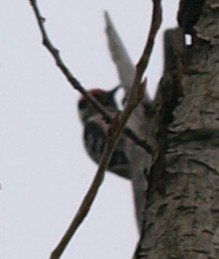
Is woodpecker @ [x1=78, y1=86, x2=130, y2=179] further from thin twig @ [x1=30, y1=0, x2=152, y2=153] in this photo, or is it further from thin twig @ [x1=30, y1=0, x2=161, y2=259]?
thin twig @ [x1=30, y1=0, x2=161, y2=259]

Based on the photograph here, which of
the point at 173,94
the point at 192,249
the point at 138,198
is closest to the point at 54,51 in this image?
the point at 173,94

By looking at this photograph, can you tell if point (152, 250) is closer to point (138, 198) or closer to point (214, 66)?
point (214, 66)

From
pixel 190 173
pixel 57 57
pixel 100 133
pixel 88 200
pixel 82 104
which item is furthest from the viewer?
pixel 82 104

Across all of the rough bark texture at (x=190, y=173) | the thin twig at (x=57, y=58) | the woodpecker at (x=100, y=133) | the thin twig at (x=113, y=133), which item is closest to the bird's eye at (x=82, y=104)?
the woodpecker at (x=100, y=133)

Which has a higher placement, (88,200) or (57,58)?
(57,58)

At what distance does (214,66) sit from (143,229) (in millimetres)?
353

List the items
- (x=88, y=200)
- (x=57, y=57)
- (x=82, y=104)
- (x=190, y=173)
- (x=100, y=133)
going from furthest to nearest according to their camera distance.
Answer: (x=82, y=104)
(x=100, y=133)
(x=57, y=57)
(x=190, y=173)
(x=88, y=200)

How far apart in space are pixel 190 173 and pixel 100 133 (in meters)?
2.86

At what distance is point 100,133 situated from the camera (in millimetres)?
4695

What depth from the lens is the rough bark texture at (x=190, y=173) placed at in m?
1.77

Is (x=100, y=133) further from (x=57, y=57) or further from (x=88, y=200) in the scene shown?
(x=88, y=200)

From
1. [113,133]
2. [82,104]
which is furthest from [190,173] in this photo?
[82,104]

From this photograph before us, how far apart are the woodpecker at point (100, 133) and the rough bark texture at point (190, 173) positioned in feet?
4.48

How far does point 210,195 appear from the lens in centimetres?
180
